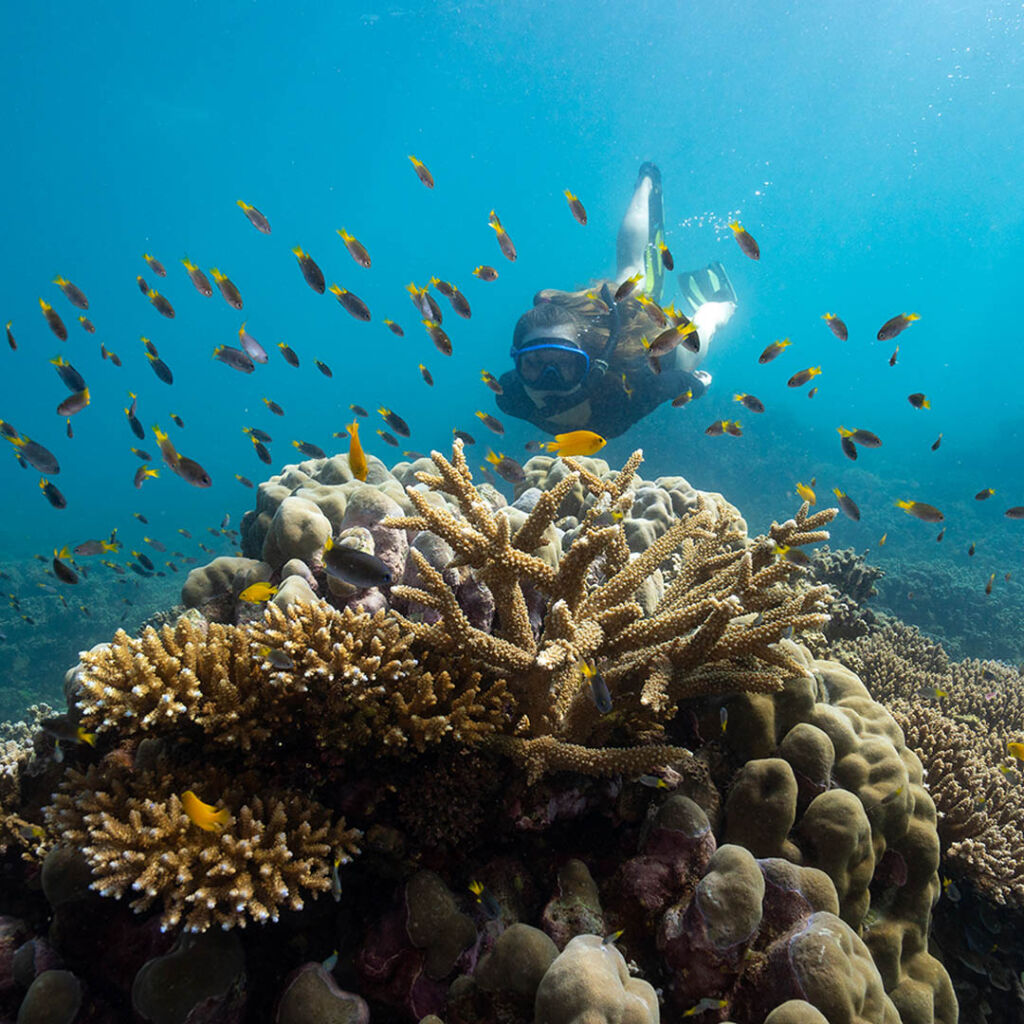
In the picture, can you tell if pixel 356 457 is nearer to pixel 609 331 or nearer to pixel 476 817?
pixel 476 817

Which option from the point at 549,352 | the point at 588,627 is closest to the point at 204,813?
the point at 588,627

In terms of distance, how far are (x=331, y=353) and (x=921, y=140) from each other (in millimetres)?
129948

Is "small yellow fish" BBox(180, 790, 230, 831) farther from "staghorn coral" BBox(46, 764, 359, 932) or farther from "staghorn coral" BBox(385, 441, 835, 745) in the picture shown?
"staghorn coral" BBox(385, 441, 835, 745)

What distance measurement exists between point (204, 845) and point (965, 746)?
5.34 meters

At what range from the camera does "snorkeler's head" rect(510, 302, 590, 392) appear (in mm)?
7633

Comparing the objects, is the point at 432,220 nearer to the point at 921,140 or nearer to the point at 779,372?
the point at 779,372

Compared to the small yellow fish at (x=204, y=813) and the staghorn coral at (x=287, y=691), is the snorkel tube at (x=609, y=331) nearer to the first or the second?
the staghorn coral at (x=287, y=691)

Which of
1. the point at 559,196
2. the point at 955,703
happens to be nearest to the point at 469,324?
the point at 559,196

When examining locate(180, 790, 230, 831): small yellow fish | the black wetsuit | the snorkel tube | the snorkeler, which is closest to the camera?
locate(180, 790, 230, 831): small yellow fish

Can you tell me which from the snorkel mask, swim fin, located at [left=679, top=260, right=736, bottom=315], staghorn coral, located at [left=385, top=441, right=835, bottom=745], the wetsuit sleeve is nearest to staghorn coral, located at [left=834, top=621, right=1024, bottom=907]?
staghorn coral, located at [left=385, top=441, right=835, bottom=745]

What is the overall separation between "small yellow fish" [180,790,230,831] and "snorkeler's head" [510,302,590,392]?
267 inches

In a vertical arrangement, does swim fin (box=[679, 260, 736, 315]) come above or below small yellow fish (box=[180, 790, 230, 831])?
above

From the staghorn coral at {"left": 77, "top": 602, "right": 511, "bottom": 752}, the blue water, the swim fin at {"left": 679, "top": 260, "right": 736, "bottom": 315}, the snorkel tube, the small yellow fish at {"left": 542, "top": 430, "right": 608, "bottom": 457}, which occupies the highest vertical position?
the blue water

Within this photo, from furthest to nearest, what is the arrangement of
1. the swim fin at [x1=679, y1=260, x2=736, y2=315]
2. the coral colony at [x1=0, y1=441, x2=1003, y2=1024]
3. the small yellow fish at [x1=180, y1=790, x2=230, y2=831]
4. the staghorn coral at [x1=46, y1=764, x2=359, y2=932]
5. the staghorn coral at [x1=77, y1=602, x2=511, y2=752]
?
the swim fin at [x1=679, y1=260, x2=736, y2=315], the staghorn coral at [x1=77, y1=602, x2=511, y2=752], the coral colony at [x1=0, y1=441, x2=1003, y2=1024], the staghorn coral at [x1=46, y1=764, x2=359, y2=932], the small yellow fish at [x1=180, y1=790, x2=230, y2=831]
